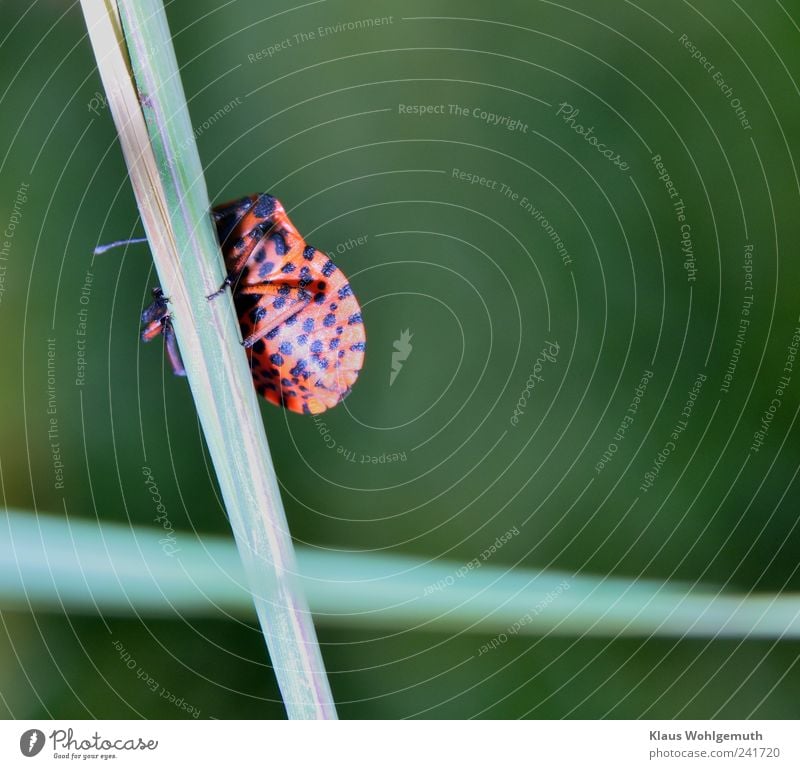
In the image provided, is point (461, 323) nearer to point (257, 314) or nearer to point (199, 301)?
point (257, 314)

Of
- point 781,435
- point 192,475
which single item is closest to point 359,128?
point 192,475

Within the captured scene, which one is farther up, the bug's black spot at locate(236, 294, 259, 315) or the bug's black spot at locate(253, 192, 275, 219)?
the bug's black spot at locate(253, 192, 275, 219)

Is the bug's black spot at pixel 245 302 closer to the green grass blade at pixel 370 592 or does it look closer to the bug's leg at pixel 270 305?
the bug's leg at pixel 270 305

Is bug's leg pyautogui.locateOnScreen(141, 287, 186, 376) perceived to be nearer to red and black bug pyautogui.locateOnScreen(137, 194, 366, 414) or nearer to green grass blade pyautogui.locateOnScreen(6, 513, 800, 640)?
red and black bug pyautogui.locateOnScreen(137, 194, 366, 414)

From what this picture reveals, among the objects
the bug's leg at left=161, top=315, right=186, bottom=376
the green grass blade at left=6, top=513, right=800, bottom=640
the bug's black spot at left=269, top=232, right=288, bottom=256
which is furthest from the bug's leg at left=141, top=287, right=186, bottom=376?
the green grass blade at left=6, top=513, right=800, bottom=640
